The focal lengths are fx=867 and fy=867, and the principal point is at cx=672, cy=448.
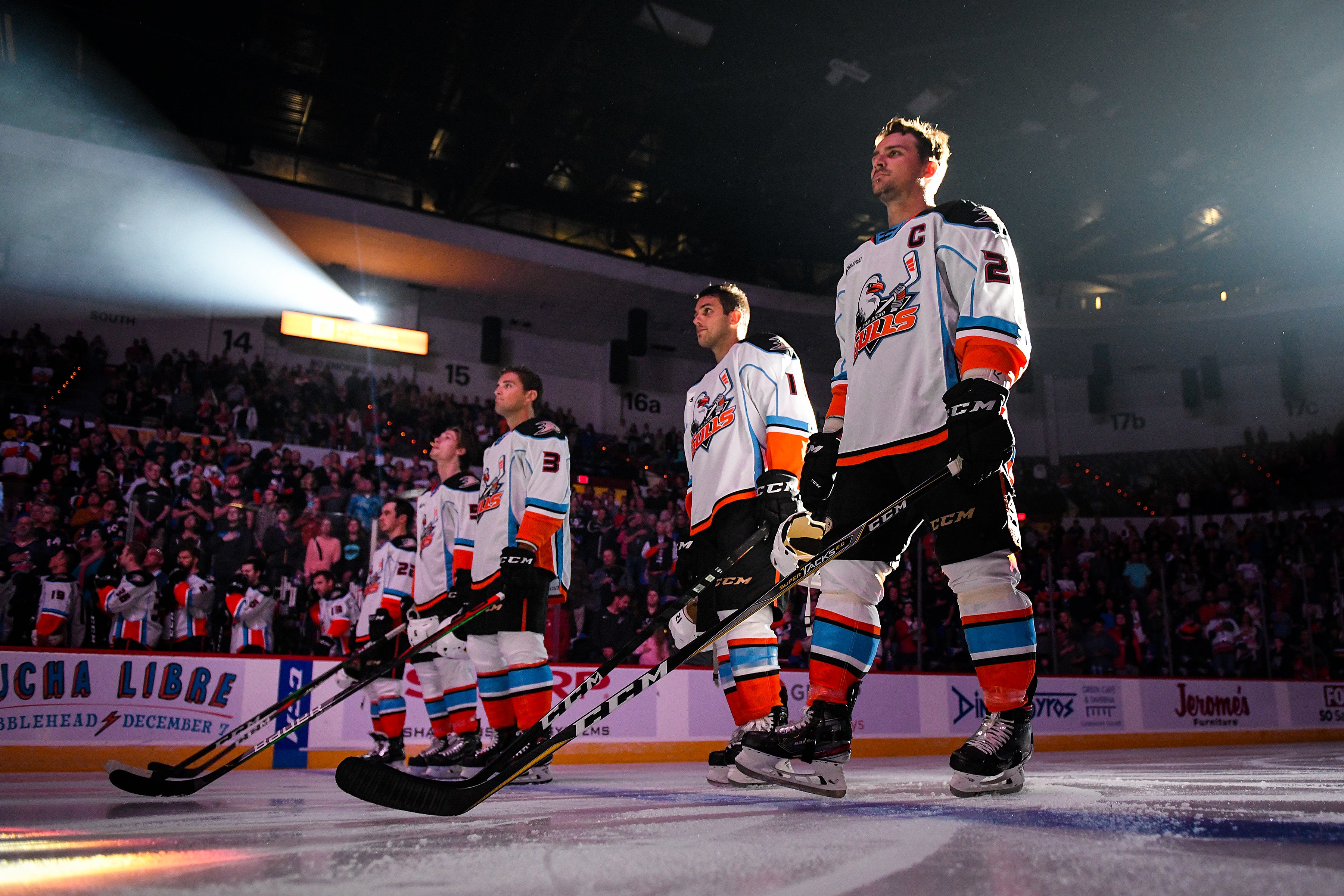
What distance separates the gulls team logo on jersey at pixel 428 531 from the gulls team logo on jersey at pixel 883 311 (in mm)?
3433

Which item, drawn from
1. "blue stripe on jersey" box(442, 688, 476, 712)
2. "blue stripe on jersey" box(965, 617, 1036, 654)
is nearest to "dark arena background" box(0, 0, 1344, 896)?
"blue stripe on jersey" box(965, 617, 1036, 654)

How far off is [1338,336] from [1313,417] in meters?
2.09

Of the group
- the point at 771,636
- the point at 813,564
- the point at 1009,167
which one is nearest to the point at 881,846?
the point at 813,564

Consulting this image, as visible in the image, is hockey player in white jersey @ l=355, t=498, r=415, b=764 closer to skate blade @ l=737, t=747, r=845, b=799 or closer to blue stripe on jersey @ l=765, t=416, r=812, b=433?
blue stripe on jersey @ l=765, t=416, r=812, b=433

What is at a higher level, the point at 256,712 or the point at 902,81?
the point at 902,81

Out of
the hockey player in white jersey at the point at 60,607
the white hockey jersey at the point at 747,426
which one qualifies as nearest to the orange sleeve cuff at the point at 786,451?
the white hockey jersey at the point at 747,426

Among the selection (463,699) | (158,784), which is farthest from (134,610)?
(158,784)

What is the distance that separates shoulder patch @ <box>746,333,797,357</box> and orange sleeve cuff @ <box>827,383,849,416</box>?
2.81 ft

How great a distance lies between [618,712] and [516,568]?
3.56 m

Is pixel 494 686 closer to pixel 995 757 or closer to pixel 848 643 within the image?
pixel 848 643

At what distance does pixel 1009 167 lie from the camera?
16953 millimetres

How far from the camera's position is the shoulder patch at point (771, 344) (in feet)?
12.4

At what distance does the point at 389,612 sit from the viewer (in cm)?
582

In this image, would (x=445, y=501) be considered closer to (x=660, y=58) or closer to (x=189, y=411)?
(x=189, y=411)
